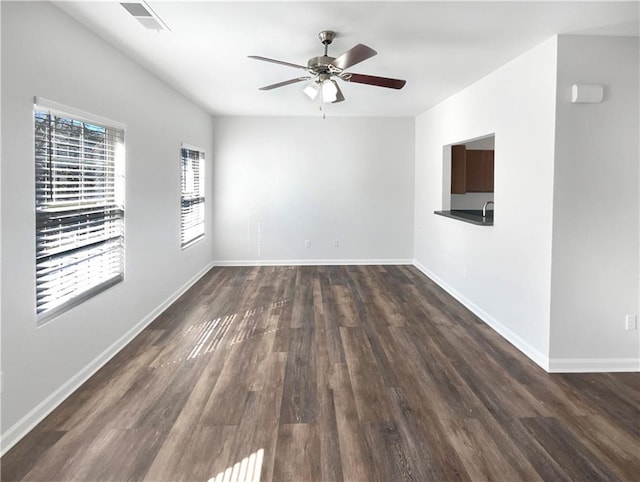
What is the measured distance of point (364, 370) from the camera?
308 centimetres

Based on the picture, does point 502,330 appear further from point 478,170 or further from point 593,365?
point 478,170

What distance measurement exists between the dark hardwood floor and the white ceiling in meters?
2.56

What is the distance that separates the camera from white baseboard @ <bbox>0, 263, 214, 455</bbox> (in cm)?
215

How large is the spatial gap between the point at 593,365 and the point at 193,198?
17.1 ft

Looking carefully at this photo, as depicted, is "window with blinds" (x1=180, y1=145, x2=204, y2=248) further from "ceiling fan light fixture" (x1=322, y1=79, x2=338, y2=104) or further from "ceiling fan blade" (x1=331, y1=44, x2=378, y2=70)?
"ceiling fan blade" (x1=331, y1=44, x2=378, y2=70)

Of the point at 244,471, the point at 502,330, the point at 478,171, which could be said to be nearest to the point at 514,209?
the point at 502,330

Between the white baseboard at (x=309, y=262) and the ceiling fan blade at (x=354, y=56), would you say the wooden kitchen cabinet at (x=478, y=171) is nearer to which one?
the white baseboard at (x=309, y=262)

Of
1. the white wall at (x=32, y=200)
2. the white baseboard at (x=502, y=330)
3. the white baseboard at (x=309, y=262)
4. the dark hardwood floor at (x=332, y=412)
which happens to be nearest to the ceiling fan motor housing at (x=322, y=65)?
the white wall at (x=32, y=200)

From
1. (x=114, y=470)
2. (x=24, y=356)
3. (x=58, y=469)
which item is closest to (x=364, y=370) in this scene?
(x=114, y=470)

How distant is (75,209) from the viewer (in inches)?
113

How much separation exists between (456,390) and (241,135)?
5614mm

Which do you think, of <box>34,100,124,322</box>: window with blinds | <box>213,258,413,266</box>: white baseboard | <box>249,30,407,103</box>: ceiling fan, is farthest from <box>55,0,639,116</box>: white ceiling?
<box>213,258,413,266</box>: white baseboard

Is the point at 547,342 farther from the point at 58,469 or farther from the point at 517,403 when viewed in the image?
the point at 58,469

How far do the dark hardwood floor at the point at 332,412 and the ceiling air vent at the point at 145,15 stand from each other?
255 centimetres
